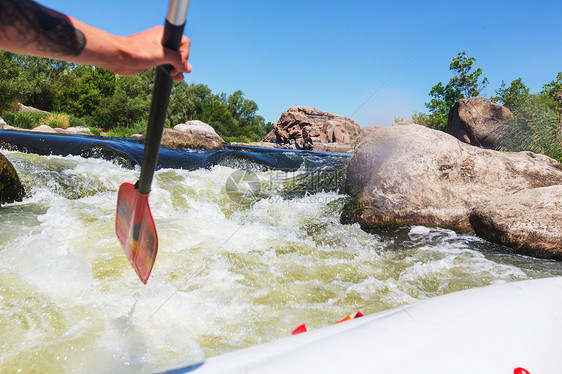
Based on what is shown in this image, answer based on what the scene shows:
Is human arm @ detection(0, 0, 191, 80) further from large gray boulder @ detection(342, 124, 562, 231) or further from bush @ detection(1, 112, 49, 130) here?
bush @ detection(1, 112, 49, 130)

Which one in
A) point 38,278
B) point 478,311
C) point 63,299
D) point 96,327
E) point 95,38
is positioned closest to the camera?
point 95,38

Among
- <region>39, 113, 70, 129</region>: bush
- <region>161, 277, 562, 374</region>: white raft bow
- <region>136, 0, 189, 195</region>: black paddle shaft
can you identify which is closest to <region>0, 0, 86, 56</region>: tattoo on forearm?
<region>136, 0, 189, 195</region>: black paddle shaft

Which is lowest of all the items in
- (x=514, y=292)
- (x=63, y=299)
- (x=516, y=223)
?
(x=63, y=299)

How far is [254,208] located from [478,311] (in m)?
4.30

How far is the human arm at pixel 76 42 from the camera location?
0.69 metres

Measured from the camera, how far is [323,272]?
3090 millimetres

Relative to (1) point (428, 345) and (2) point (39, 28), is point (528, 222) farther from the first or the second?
(2) point (39, 28)

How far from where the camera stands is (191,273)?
2797 millimetres

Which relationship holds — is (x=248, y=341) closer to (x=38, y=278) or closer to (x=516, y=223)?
(x=38, y=278)

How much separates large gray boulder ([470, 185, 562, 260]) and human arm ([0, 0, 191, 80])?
14.4 ft

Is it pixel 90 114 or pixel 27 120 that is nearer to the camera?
pixel 27 120

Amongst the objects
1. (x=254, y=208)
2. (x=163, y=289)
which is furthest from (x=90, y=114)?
(x=163, y=289)

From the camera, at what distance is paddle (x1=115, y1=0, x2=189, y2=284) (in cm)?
82

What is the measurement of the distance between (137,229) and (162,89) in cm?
81
